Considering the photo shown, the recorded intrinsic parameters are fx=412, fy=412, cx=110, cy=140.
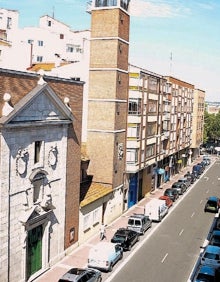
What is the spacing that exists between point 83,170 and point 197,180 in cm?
4073

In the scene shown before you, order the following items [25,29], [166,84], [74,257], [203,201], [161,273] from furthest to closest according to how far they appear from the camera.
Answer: [25,29]
[166,84]
[203,201]
[74,257]
[161,273]

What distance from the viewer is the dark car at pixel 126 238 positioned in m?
38.5

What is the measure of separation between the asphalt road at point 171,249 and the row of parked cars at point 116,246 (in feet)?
2.64

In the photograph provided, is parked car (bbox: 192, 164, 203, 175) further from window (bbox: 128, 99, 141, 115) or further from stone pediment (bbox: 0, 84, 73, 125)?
stone pediment (bbox: 0, 84, 73, 125)

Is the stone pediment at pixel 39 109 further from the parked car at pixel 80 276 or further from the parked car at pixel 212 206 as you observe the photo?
the parked car at pixel 212 206

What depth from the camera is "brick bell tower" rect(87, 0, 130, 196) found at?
46.0 metres

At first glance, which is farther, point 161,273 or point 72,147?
point 72,147

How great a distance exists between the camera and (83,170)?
154 ft

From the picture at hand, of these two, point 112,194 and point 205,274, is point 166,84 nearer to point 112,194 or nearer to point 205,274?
point 112,194

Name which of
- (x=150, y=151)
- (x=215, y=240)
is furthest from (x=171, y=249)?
(x=150, y=151)

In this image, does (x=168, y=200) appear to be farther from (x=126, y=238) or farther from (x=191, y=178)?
(x=191, y=178)

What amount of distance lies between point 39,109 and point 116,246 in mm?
13652

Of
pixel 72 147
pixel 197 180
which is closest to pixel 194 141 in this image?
pixel 197 180

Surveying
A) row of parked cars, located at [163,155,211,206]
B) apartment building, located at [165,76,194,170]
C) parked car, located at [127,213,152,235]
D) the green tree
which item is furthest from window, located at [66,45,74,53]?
parked car, located at [127,213,152,235]
